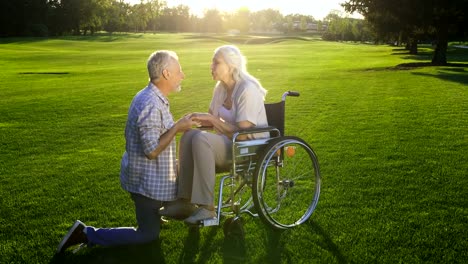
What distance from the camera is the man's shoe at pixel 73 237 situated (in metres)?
3.88

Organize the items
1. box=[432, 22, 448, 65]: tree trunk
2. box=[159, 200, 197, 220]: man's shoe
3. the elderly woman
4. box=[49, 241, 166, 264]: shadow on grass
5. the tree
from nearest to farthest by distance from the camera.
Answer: box=[49, 241, 166, 264]: shadow on grass → the elderly woman → box=[159, 200, 197, 220]: man's shoe → box=[432, 22, 448, 65]: tree trunk → the tree

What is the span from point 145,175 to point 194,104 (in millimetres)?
8916

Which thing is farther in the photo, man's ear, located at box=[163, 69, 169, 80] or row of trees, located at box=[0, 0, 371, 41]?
row of trees, located at box=[0, 0, 371, 41]

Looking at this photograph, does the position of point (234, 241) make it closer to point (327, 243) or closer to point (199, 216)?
point (199, 216)

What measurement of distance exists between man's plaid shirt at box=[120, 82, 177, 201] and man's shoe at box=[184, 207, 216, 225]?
0.23 metres

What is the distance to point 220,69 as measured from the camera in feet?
14.4

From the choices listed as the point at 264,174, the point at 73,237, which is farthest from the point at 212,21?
the point at 73,237

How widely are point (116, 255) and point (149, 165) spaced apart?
2.43ft

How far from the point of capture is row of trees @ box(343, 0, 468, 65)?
25828 millimetres

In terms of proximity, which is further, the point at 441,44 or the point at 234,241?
the point at 441,44

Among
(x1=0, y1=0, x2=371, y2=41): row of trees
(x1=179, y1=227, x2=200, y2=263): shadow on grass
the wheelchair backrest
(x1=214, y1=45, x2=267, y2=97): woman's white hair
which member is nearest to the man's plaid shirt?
(x1=179, y1=227, x2=200, y2=263): shadow on grass

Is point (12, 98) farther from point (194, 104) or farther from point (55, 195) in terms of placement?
point (55, 195)

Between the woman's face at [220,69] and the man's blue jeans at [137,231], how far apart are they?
121 cm

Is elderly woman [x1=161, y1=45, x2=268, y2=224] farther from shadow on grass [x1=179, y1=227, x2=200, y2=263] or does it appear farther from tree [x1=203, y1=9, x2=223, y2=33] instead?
tree [x1=203, y1=9, x2=223, y2=33]
